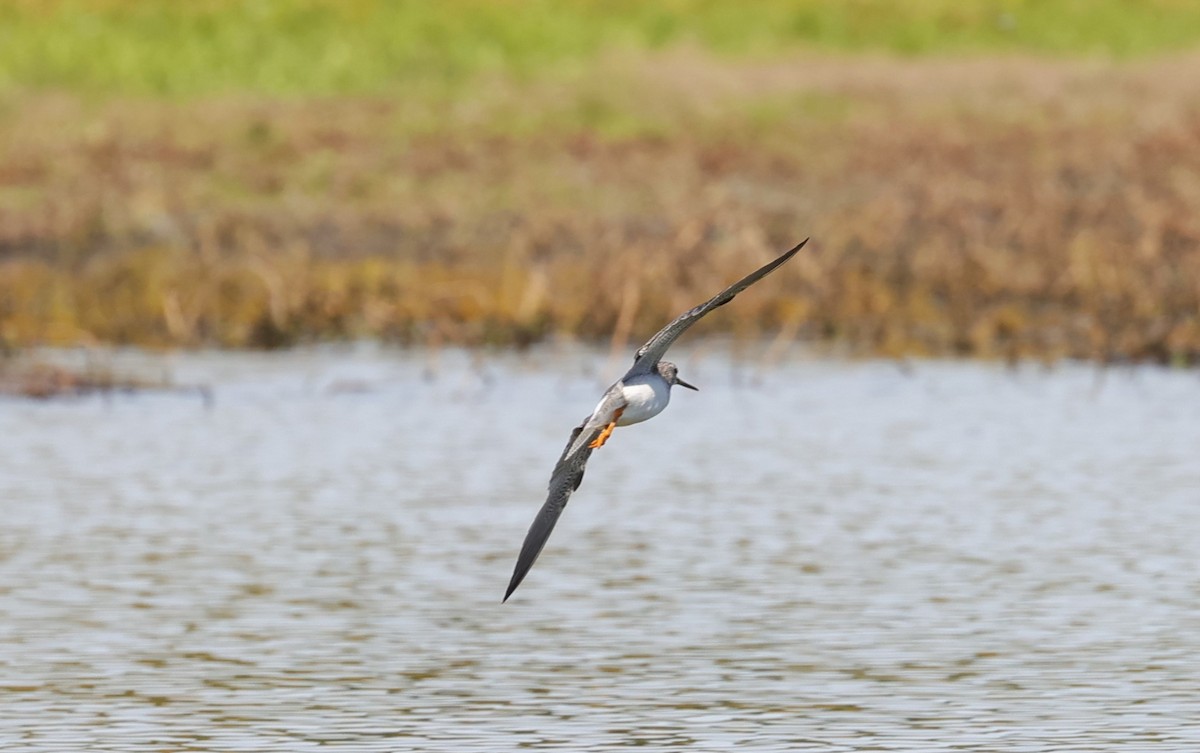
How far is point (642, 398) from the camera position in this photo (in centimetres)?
954

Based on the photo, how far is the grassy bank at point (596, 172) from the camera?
22.6 meters

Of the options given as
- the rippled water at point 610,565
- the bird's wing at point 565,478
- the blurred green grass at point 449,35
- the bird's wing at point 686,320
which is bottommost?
the rippled water at point 610,565

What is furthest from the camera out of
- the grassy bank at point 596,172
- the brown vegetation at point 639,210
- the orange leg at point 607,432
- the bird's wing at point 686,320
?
the grassy bank at point 596,172

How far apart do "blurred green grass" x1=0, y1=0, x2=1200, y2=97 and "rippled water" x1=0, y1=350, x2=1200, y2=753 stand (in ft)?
49.4

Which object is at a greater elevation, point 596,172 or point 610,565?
point 596,172

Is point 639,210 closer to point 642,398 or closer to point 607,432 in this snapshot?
point 642,398

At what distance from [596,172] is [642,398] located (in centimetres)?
1994

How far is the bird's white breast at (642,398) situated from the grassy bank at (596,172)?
23.3 feet

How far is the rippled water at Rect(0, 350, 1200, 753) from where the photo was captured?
9.92 meters

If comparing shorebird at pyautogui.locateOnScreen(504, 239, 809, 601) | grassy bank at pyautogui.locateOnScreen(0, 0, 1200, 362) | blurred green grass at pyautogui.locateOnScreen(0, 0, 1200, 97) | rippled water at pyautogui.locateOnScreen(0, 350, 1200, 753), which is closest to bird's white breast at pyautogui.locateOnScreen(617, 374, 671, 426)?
shorebird at pyautogui.locateOnScreen(504, 239, 809, 601)

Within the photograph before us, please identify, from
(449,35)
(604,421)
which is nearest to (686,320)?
(604,421)

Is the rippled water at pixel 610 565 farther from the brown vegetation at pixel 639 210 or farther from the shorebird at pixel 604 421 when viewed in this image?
the brown vegetation at pixel 639 210

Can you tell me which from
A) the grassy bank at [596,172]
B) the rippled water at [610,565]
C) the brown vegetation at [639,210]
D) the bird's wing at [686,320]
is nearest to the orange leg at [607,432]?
the bird's wing at [686,320]

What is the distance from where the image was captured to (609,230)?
85.4 feet
